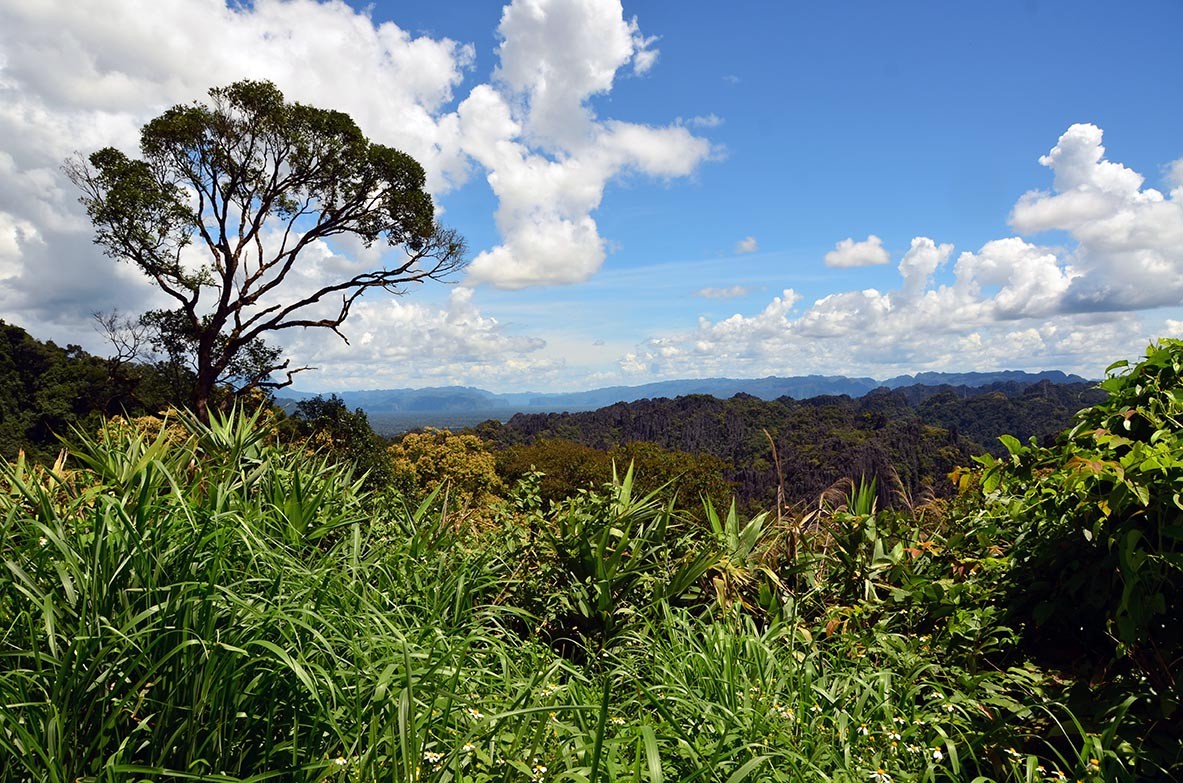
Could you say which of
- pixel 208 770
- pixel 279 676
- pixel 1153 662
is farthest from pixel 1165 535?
pixel 208 770

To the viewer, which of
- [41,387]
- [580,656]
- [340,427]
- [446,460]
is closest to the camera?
[580,656]

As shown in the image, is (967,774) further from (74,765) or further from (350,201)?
(350,201)

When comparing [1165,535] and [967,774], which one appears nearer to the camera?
[1165,535]

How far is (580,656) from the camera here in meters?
3.12

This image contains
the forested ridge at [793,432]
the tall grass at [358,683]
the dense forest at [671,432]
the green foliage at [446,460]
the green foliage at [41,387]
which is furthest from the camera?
the forested ridge at [793,432]

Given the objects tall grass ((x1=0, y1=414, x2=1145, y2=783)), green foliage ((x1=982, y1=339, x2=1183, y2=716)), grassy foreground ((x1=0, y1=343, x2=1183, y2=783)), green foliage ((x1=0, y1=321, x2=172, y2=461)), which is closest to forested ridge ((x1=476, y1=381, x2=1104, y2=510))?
green foliage ((x1=0, y1=321, x2=172, y2=461))

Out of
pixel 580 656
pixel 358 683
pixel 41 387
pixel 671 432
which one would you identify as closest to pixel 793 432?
pixel 671 432

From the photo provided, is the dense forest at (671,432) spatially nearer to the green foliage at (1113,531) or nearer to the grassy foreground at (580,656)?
the green foliage at (1113,531)

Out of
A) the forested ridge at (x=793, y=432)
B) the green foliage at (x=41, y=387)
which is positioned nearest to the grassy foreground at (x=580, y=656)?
the green foliage at (x=41, y=387)

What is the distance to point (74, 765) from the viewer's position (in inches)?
69.7

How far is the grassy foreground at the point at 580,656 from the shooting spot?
70.7 inches

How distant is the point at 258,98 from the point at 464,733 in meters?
19.3

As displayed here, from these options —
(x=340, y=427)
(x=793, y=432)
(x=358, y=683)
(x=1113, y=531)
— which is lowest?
(x=793, y=432)

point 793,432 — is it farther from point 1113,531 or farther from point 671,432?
point 1113,531
